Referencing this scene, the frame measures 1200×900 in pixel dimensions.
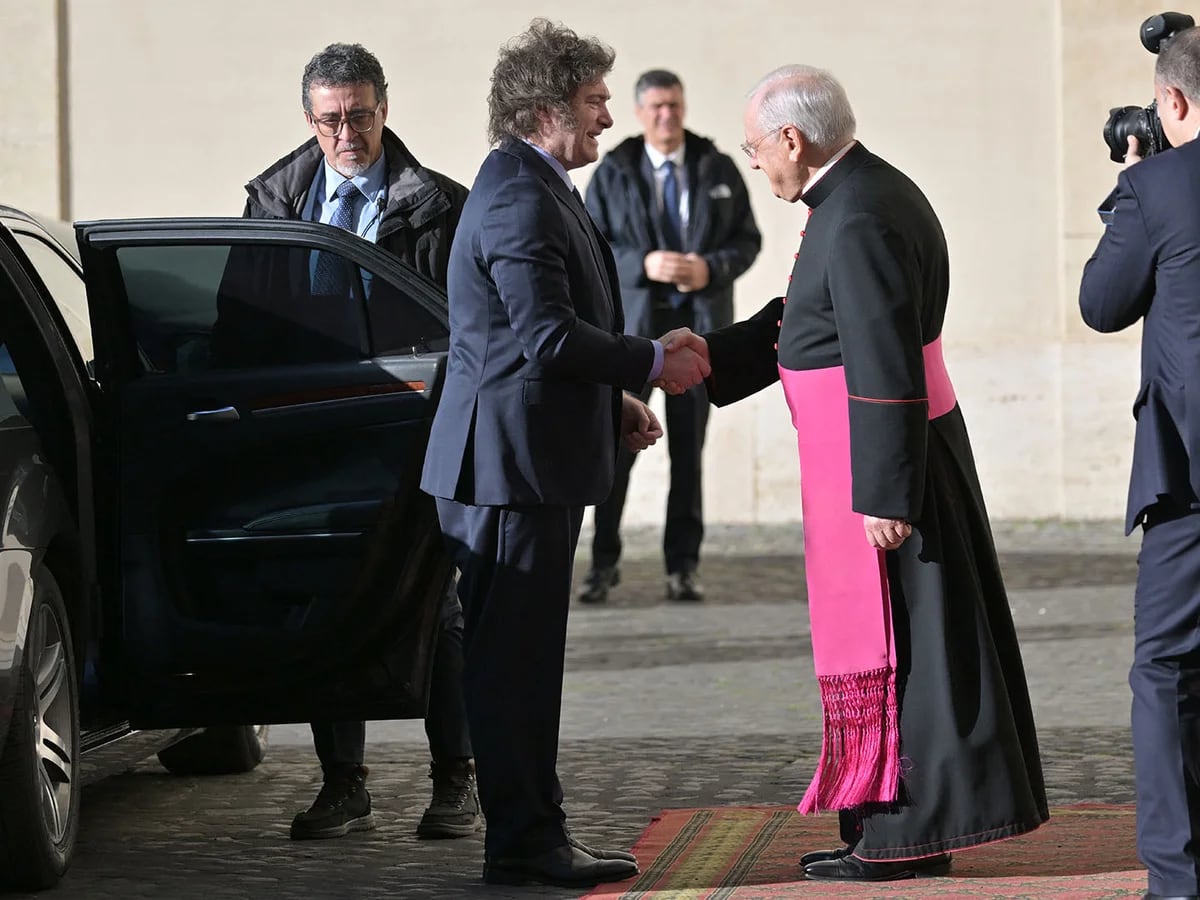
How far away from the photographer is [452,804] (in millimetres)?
5766

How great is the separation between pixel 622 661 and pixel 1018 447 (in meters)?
5.54

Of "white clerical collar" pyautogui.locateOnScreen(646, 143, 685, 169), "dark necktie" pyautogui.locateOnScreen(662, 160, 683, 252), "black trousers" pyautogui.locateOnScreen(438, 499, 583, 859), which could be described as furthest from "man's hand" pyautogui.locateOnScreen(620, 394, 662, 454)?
"white clerical collar" pyautogui.locateOnScreen(646, 143, 685, 169)

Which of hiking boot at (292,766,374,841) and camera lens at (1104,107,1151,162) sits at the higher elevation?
camera lens at (1104,107,1151,162)

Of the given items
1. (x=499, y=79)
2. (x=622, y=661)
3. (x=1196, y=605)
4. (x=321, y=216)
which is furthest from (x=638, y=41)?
(x=1196, y=605)

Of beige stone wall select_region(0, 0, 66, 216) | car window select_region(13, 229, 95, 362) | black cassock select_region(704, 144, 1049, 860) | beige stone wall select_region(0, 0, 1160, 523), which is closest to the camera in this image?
black cassock select_region(704, 144, 1049, 860)

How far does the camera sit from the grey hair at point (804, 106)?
496 centimetres

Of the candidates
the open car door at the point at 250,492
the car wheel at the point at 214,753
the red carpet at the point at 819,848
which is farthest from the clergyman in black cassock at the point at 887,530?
the car wheel at the point at 214,753

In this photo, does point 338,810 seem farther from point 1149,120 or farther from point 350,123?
point 1149,120

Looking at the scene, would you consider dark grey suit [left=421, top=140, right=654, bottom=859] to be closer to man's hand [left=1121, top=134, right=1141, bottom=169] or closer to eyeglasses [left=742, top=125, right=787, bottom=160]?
eyeglasses [left=742, top=125, right=787, bottom=160]

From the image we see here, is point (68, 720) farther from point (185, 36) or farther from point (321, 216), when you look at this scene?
point (185, 36)

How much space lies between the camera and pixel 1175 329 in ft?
14.6

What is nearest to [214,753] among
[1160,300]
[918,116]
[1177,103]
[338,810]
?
[338,810]

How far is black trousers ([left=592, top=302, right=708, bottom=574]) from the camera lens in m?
10.7

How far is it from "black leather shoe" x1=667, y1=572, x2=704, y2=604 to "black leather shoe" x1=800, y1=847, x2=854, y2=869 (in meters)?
5.43
